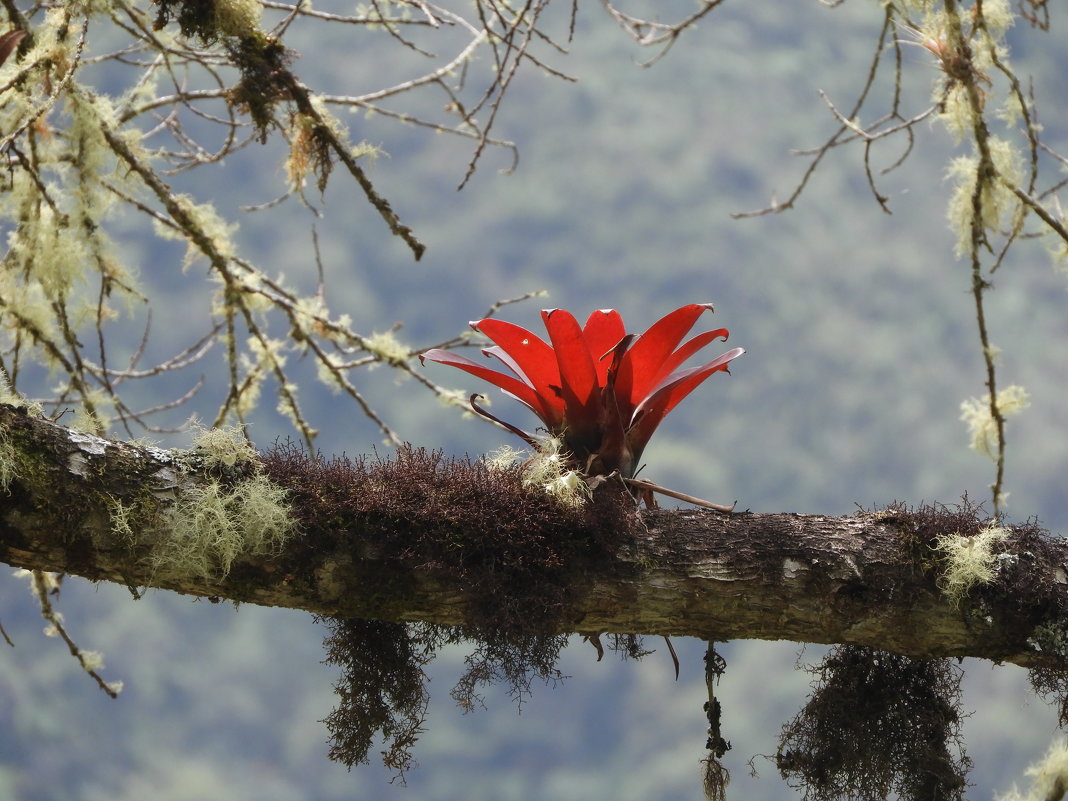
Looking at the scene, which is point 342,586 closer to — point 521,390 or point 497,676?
point 497,676

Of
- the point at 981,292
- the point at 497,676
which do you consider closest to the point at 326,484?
the point at 497,676

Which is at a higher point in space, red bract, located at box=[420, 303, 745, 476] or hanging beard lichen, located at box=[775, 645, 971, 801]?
red bract, located at box=[420, 303, 745, 476]

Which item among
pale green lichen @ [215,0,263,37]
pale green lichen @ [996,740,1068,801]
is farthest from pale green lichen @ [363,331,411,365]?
pale green lichen @ [996,740,1068,801]

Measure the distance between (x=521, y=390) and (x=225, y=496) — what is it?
593 mm

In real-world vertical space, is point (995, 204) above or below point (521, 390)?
above

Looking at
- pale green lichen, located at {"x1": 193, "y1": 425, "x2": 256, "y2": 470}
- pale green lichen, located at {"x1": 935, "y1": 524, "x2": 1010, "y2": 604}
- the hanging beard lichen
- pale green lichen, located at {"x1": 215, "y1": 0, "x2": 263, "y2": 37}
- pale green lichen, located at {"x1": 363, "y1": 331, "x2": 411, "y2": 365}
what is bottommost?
the hanging beard lichen

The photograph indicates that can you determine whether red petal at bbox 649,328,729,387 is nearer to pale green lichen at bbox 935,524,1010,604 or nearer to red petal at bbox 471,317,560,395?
red petal at bbox 471,317,560,395

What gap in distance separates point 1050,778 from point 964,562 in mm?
1241

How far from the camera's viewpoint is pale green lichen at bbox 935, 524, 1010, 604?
1.72 metres

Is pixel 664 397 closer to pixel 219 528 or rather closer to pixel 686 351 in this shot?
pixel 686 351

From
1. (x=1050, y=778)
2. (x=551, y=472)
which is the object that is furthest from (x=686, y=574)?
(x=1050, y=778)

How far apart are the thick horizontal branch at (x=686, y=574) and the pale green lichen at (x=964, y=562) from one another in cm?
2

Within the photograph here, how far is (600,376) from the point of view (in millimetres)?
1971

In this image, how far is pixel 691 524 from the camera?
5.83ft
